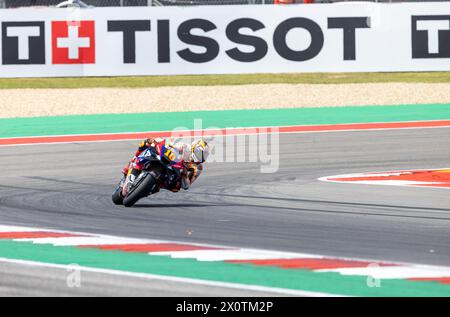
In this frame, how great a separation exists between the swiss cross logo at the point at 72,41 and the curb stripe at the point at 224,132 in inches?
202

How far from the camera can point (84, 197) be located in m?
12.9

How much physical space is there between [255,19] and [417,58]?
380 centimetres

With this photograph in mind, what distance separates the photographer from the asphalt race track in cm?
994

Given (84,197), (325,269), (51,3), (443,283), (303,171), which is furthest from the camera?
(51,3)

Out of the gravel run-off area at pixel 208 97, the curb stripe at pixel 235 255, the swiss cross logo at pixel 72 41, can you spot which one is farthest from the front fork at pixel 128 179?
the swiss cross logo at pixel 72 41

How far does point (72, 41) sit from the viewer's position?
24500 mm

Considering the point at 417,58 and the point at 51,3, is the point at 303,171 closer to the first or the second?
the point at 417,58

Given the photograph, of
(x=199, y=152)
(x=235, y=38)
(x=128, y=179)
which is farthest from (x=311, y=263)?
(x=235, y=38)

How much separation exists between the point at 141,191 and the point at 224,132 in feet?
26.7

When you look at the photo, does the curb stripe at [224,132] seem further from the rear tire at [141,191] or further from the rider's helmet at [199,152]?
the rider's helmet at [199,152]

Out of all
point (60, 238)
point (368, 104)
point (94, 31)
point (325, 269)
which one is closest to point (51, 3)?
point (94, 31)

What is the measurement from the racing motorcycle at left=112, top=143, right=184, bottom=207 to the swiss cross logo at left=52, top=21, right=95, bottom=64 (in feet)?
42.0

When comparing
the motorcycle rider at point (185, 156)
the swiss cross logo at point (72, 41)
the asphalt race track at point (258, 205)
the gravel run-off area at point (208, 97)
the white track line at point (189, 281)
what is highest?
the swiss cross logo at point (72, 41)

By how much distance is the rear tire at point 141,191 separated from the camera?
11766 mm
